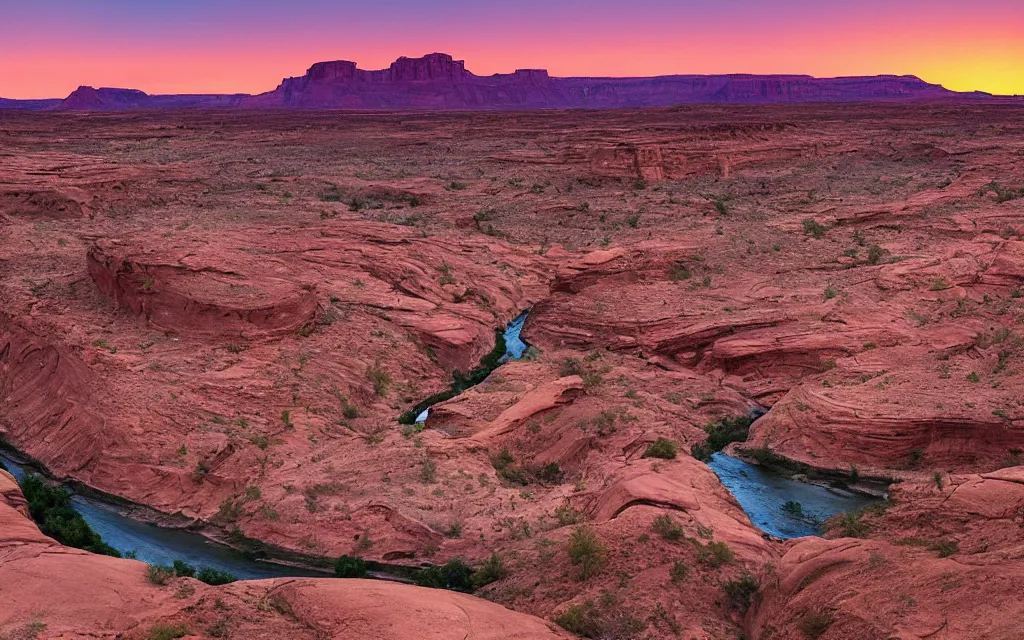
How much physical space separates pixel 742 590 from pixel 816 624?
1978 millimetres

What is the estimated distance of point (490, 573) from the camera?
15.5 metres

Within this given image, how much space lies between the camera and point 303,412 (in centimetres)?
2220

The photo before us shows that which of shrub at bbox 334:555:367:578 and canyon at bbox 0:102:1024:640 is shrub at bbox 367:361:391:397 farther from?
shrub at bbox 334:555:367:578

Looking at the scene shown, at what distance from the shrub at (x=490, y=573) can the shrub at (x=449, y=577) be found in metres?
0.15

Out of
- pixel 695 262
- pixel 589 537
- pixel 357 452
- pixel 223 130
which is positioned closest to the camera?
pixel 589 537

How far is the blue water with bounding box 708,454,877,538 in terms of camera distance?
18.3 metres

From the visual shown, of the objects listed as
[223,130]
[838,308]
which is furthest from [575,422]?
[223,130]

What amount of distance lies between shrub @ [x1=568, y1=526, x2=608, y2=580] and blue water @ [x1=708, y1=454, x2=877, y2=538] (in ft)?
15.7

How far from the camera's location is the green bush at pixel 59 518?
659 inches

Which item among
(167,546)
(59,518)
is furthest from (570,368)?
(59,518)

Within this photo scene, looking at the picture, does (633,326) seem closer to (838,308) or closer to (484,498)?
(838,308)

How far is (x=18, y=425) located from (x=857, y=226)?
30.4 m

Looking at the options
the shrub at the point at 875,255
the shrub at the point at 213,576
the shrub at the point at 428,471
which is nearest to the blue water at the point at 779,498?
→ the shrub at the point at 428,471

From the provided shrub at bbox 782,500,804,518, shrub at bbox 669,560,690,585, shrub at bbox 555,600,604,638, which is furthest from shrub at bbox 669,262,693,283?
shrub at bbox 555,600,604,638
